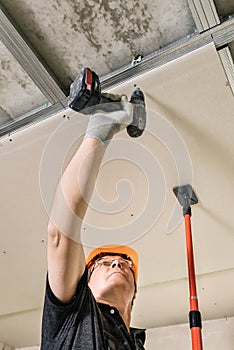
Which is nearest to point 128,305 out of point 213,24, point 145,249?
point 145,249

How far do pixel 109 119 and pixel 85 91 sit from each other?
0.09m

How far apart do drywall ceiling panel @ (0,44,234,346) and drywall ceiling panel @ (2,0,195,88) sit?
0.08 metres

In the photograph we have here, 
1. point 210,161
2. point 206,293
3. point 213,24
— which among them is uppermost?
point 213,24

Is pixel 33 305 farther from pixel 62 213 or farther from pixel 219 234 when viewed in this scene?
pixel 62 213

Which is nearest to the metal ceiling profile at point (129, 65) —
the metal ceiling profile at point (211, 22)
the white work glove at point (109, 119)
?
the metal ceiling profile at point (211, 22)

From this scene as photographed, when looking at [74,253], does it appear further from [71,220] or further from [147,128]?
[147,128]

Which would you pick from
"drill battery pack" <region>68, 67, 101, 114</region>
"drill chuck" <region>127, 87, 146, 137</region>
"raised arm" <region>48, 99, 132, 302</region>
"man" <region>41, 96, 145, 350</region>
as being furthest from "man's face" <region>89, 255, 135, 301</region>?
"drill battery pack" <region>68, 67, 101, 114</region>

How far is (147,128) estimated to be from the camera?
50.3 inches

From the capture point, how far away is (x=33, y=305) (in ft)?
7.01

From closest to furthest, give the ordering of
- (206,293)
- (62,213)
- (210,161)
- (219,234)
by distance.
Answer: (62,213)
(210,161)
(219,234)
(206,293)

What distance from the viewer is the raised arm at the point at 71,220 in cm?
93

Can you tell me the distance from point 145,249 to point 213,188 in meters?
0.44

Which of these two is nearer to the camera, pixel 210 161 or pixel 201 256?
pixel 210 161

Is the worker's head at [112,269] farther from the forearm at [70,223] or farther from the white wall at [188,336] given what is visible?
the white wall at [188,336]
